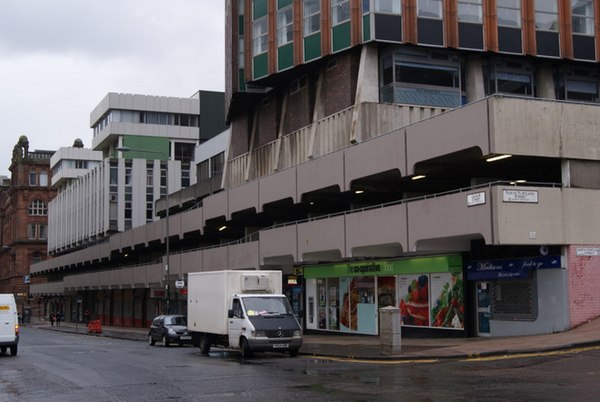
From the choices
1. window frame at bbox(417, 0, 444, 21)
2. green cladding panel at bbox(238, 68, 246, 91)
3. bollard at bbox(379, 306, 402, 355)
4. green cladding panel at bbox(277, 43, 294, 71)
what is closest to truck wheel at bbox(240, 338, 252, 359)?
bollard at bbox(379, 306, 402, 355)

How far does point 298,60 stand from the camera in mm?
41094

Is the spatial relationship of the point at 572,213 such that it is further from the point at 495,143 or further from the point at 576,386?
the point at 576,386

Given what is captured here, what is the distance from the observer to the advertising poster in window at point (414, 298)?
30.8 meters

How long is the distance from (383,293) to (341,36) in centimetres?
1340

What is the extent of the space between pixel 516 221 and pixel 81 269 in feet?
258

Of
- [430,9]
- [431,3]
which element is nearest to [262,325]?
[430,9]

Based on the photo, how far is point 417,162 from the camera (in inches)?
1124

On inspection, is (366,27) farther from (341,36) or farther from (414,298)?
(414,298)

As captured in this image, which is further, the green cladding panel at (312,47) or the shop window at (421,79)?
the green cladding panel at (312,47)

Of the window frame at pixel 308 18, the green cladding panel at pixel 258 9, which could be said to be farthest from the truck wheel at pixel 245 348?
the green cladding panel at pixel 258 9

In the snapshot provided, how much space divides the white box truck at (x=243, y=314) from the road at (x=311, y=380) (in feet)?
3.49

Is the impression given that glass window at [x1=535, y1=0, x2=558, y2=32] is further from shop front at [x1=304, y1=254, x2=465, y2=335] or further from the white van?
the white van

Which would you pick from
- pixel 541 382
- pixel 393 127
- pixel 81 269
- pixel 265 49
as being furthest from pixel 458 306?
pixel 81 269

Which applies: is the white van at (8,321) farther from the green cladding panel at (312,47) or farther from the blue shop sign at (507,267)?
the green cladding panel at (312,47)
